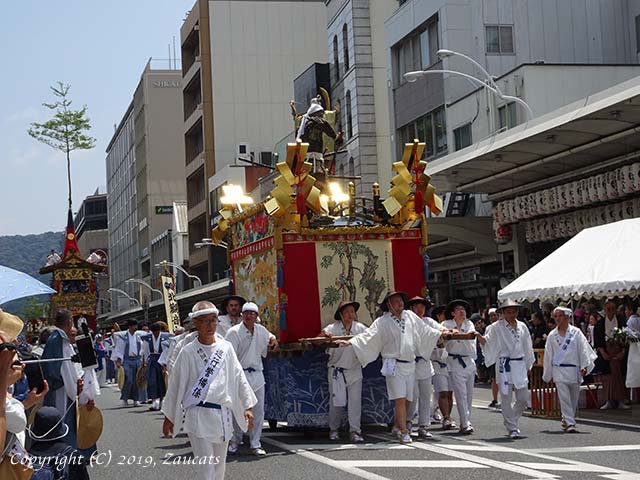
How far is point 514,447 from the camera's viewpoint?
43.4 feet

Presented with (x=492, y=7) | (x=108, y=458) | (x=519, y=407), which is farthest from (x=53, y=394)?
(x=492, y=7)

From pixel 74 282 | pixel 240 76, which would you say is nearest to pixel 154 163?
pixel 240 76

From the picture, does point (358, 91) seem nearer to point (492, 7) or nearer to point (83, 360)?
point (492, 7)

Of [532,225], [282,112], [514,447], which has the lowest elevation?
[514,447]

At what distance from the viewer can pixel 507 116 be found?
104 ft

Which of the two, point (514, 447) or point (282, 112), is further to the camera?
point (282, 112)

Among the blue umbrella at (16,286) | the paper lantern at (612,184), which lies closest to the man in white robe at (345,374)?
the blue umbrella at (16,286)

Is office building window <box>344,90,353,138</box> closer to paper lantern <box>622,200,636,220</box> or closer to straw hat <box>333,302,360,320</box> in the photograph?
paper lantern <box>622,200,636,220</box>

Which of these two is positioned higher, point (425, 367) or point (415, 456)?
point (425, 367)

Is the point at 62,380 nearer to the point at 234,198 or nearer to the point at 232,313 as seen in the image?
the point at 232,313

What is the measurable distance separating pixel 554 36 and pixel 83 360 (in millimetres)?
28269

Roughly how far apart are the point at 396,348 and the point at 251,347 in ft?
5.88

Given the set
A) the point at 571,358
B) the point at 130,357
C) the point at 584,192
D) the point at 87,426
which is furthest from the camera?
the point at 584,192

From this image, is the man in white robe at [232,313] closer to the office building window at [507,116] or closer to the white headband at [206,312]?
the white headband at [206,312]
